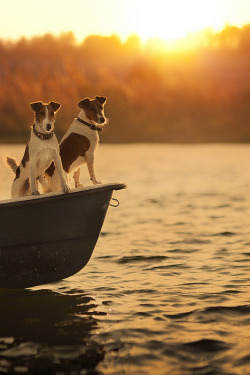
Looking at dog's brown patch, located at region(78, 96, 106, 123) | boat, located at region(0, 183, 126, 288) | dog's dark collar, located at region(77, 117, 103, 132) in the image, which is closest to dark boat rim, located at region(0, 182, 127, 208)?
boat, located at region(0, 183, 126, 288)

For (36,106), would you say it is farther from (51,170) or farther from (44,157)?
(51,170)

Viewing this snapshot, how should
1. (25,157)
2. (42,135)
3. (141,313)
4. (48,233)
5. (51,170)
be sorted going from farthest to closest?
(48,233), (51,170), (141,313), (25,157), (42,135)

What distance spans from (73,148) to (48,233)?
133 centimetres

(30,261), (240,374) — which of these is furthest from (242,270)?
(240,374)

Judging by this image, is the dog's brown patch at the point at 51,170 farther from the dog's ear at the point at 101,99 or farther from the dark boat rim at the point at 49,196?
the dog's ear at the point at 101,99

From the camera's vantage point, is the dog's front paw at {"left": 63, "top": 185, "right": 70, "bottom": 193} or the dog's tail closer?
the dog's front paw at {"left": 63, "top": 185, "right": 70, "bottom": 193}

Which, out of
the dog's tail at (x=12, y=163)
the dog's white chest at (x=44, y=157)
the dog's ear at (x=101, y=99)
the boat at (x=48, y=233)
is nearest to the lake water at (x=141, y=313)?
the dog's tail at (x=12, y=163)

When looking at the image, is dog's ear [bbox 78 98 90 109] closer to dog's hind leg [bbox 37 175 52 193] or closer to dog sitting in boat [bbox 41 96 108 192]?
dog sitting in boat [bbox 41 96 108 192]

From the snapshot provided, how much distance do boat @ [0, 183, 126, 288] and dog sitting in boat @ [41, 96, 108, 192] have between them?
16.0 inches

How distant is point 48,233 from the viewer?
8445 mm

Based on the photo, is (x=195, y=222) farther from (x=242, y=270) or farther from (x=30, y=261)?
(x=30, y=261)

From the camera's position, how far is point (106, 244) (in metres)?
14.4

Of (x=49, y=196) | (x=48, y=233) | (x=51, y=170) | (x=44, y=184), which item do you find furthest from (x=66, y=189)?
(x=48, y=233)

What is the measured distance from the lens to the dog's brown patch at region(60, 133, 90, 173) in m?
8.15
